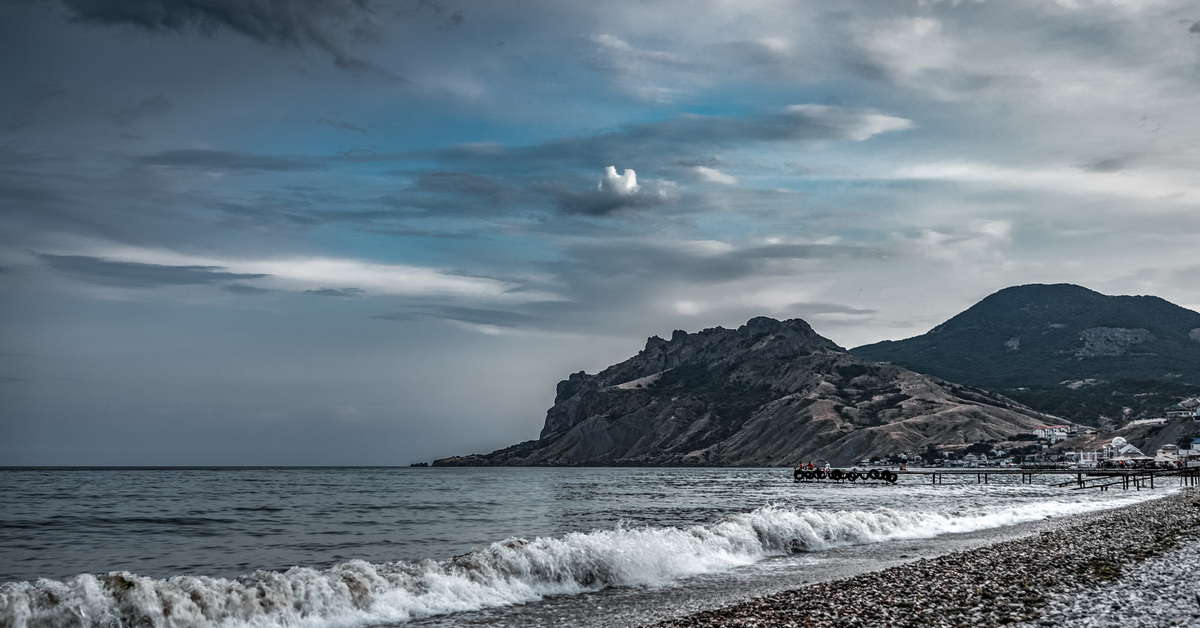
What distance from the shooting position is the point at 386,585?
2270 cm

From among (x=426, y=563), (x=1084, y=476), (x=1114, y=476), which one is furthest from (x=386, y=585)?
(x=1084, y=476)

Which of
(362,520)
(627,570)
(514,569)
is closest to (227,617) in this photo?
(514,569)

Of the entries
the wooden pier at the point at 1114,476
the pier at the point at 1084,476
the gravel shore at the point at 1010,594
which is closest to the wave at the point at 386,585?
the gravel shore at the point at 1010,594

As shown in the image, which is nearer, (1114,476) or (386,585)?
(386,585)

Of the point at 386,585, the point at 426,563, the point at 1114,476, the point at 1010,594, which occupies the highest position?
the point at 1010,594

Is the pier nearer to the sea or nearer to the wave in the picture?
the sea

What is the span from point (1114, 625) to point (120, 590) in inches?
866

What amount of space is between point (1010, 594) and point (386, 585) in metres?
16.2

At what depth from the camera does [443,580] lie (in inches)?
931

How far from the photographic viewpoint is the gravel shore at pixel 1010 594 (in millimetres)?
16250

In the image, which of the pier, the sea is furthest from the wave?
the pier

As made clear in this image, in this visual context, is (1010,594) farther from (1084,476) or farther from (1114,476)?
(1084,476)

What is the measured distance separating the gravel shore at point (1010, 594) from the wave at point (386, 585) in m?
7.36

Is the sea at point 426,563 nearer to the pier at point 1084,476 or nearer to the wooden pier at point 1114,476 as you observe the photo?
the wooden pier at point 1114,476
